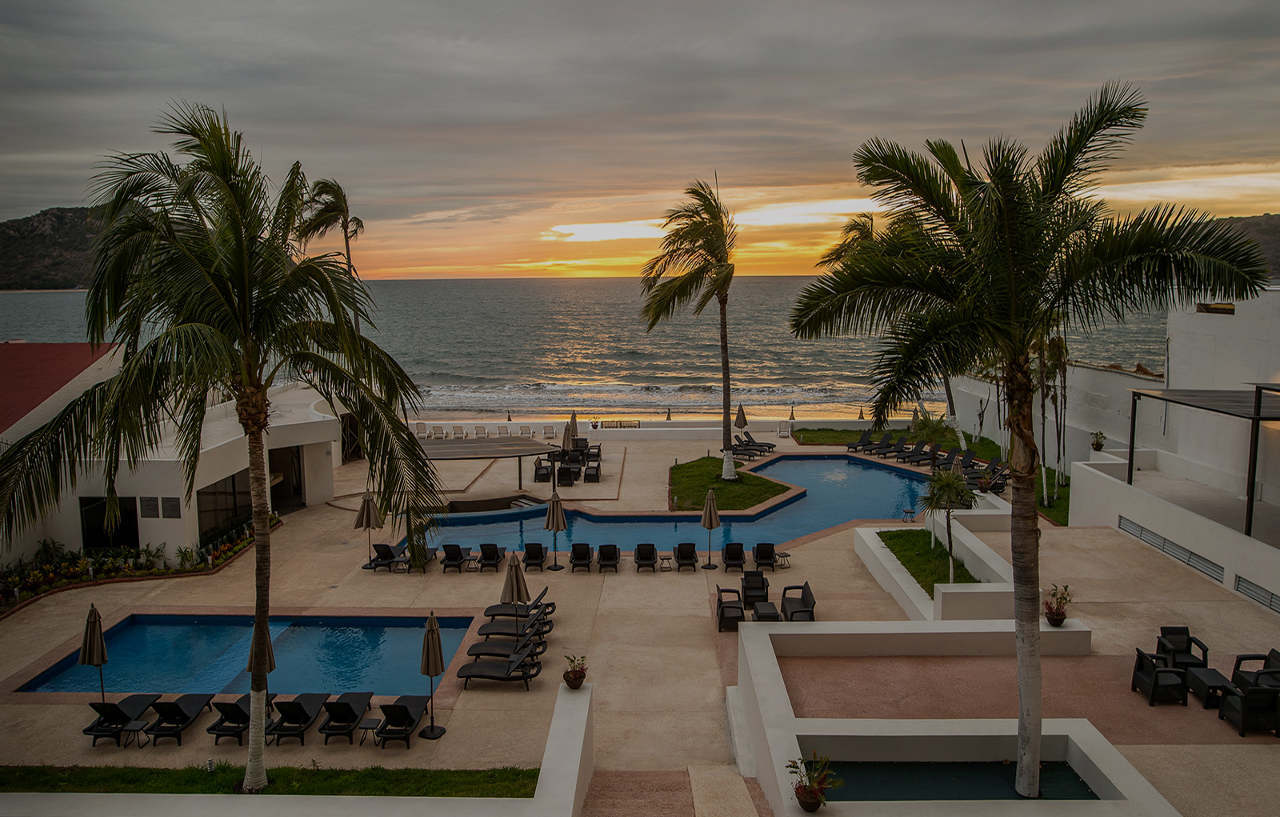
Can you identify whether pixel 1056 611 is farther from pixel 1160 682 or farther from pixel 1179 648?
pixel 1160 682

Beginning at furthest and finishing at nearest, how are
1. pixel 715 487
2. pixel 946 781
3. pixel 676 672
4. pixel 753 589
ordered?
pixel 715 487 → pixel 753 589 → pixel 676 672 → pixel 946 781

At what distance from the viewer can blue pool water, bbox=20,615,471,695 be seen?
1267 cm

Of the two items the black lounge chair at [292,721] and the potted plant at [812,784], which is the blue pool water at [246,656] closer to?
the black lounge chair at [292,721]

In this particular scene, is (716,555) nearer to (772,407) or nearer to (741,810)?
(741,810)

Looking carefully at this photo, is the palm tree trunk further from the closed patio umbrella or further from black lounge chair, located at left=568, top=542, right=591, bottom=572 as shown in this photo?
black lounge chair, located at left=568, top=542, right=591, bottom=572

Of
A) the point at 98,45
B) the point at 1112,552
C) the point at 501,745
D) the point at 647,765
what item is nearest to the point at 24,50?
the point at 98,45

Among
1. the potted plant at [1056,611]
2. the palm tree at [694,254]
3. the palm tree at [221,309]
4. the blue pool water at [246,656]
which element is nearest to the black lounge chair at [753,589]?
the potted plant at [1056,611]

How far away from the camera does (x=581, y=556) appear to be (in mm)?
17000

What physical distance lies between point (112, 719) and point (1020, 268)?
38.6 ft

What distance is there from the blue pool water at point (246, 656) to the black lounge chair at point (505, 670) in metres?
0.96

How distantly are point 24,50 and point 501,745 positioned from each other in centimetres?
1432

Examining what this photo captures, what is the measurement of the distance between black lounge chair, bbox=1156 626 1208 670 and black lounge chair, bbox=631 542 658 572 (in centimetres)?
906

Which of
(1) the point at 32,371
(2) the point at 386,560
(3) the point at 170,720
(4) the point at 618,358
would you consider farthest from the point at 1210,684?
(4) the point at 618,358

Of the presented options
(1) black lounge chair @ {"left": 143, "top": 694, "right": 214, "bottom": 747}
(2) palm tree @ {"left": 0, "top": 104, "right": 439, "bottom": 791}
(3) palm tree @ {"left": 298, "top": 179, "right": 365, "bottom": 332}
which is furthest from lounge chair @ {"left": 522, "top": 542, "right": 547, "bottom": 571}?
(3) palm tree @ {"left": 298, "top": 179, "right": 365, "bottom": 332}
